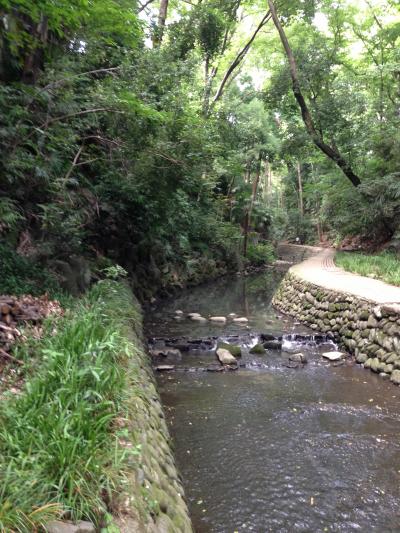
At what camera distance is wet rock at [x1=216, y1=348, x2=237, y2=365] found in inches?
298

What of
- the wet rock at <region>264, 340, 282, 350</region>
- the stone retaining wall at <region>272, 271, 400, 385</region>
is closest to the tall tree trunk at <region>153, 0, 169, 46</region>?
the stone retaining wall at <region>272, 271, 400, 385</region>

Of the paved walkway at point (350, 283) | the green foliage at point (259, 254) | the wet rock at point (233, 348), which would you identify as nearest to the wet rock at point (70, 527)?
the wet rock at point (233, 348)

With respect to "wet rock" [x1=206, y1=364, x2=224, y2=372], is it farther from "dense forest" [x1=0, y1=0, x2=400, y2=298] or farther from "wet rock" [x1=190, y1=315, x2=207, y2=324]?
"wet rock" [x1=190, y1=315, x2=207, y2=324]

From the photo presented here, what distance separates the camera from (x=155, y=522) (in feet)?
7.68

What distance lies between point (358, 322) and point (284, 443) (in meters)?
4.49

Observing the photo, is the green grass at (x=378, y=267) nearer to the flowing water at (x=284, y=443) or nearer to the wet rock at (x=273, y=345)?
the wet rock at (x=273, y=345)

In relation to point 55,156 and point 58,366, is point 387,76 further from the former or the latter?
point 58,366

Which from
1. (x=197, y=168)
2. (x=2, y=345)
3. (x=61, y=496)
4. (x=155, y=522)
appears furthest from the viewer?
(x=197, y=168)

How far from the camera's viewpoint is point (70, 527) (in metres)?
1.82

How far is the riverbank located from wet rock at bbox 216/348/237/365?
3921 mm

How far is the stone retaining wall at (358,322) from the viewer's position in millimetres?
7090

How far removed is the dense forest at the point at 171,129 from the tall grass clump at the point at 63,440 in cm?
273

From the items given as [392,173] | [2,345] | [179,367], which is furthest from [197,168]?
[392,173]

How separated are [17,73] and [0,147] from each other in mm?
2534
